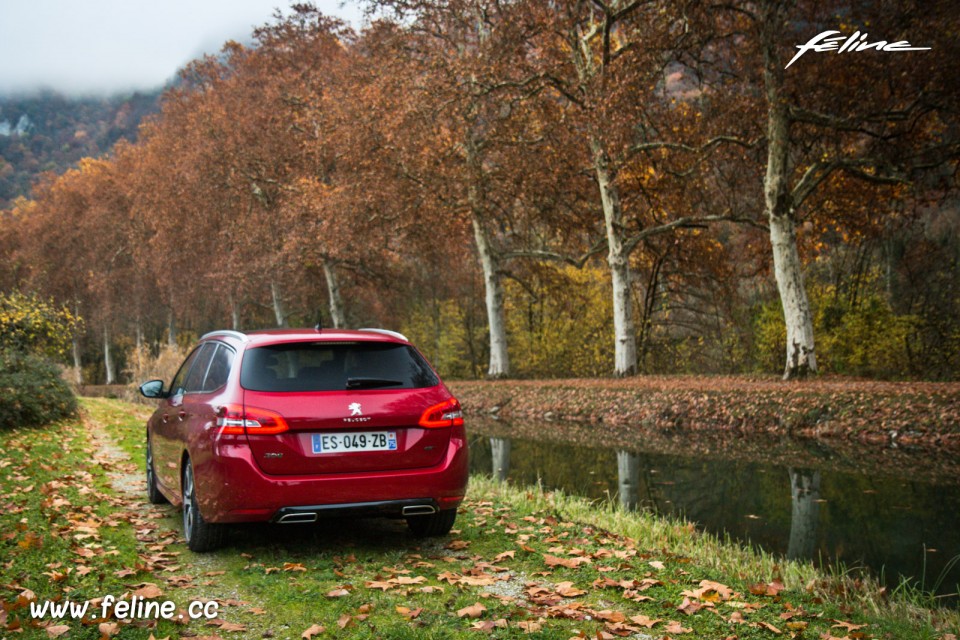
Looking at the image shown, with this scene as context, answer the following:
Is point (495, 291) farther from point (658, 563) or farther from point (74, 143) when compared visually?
point (74, 143)

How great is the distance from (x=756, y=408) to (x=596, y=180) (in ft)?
37.6

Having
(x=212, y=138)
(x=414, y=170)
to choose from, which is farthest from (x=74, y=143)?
(x=414, y=170)

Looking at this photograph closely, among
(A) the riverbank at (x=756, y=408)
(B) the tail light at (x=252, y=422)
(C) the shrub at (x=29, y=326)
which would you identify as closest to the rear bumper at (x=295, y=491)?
(B) the tail light at (x=252, y=422)

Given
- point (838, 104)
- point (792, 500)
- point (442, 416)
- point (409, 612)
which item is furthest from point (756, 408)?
point (409, 612)

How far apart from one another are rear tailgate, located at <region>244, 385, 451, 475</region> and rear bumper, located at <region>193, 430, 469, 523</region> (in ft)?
0.21

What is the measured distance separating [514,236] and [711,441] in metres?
14.5

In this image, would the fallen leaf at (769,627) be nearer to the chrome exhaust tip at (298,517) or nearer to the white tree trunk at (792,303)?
the chrome exhaust tip at (298,517)

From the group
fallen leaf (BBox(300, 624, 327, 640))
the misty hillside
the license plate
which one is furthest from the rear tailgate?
the misty hillside

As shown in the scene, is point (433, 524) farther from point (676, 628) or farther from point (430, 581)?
point (676, 628)

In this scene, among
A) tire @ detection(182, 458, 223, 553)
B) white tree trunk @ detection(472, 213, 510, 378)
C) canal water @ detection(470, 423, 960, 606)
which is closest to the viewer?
tire @ detection(182, 458, 223, 553)

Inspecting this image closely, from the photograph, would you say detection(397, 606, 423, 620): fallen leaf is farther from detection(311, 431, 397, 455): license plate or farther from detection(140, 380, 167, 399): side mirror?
detection(140, 380, 167, 399): side mirror

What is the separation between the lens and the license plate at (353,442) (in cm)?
570

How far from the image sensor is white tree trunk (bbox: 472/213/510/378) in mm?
27391

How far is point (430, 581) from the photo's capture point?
17.7 ft
